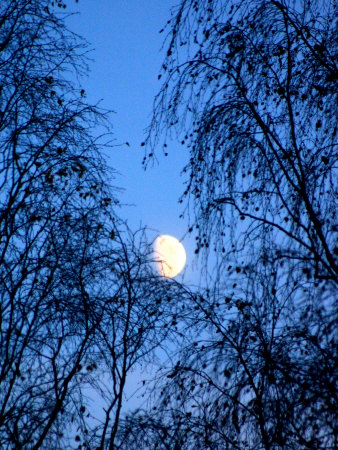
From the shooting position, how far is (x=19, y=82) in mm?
4664

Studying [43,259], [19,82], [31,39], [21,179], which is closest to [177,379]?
[43,259]

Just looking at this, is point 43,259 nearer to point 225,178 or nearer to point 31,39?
point 225,178

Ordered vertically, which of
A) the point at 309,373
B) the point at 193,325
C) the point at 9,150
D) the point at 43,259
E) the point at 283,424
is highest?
the point at 9,150

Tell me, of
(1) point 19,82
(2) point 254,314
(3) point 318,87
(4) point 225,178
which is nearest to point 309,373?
(2) point 254,314

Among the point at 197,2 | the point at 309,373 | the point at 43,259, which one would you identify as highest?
the point at 197,2

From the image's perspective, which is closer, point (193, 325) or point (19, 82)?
point (193, 325)

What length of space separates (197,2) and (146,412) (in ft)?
10.5

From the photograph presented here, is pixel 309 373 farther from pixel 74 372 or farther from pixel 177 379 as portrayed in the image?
pixel 74 372

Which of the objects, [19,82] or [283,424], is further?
[19,82]

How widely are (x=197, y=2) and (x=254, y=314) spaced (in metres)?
2.42

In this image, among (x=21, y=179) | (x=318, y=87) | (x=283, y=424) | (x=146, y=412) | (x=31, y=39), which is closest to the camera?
(x=283, y=424)

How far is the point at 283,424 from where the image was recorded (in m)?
3.14

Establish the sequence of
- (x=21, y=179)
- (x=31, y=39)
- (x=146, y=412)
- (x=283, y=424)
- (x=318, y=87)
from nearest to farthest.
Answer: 1. (x=283, y=424)
2. (x=318, y=87)
3. (x=146, y=412)
4. (x=21, y=179)
5. (x=31, y=39)

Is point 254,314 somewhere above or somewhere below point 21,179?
below
